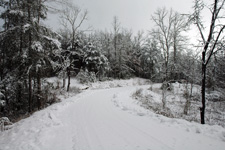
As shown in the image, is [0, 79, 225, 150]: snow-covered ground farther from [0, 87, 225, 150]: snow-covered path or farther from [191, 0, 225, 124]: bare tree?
[191, 0, 225, 124]: bare tree

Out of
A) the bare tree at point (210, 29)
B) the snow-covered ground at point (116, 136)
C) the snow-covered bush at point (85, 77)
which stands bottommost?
the snow-covered ground at point (116, 136)

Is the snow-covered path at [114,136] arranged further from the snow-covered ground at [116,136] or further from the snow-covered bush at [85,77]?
the snow-covered bush at [85,77]

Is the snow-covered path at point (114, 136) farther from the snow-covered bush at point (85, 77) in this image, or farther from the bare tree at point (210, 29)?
the snow-covered bush at point (85, 77)

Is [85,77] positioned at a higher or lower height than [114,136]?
higher

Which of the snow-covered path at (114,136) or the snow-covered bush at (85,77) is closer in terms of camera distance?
the snow-covered path at (114,136)

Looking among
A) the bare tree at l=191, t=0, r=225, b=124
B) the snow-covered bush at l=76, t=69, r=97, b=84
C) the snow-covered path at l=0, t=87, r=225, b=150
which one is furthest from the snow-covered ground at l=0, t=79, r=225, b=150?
the snow-covered bush at l=76, t=69, r=97, b=84

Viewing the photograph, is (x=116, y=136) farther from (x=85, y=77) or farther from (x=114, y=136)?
(x=85, y=77)

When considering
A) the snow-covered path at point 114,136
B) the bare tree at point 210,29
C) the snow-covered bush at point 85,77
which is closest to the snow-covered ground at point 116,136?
the snow-covered path at point 114,136

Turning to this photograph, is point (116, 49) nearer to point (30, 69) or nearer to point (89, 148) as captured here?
point (30, 69)

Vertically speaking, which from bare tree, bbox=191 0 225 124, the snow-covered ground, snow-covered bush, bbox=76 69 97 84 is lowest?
the snow-covered ground

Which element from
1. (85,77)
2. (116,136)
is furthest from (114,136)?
(85,77)

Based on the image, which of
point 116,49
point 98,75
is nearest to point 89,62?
point 98,75

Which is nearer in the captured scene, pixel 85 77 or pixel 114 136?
pixel 114 136

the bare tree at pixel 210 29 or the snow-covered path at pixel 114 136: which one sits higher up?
the bare tree at pixel 210 29
